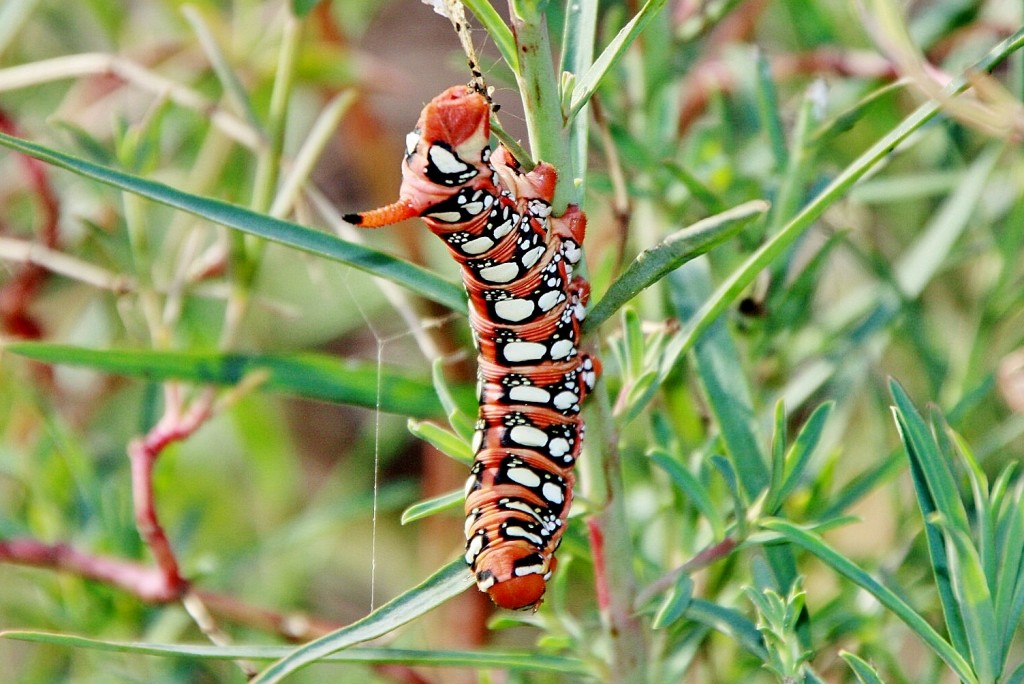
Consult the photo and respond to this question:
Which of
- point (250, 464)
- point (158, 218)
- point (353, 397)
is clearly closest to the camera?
point (353, 397)

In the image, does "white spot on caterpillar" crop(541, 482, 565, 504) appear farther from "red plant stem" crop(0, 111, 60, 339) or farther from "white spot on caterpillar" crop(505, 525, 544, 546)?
"red plant stem" crop(0, 111, 60, 339)

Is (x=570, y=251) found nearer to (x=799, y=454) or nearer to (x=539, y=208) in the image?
(x=539, y=208)

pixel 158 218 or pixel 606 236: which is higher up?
pixel 158 218

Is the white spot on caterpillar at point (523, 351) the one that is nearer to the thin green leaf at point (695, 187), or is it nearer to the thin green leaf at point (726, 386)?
the thin green leaf at point (726, 386)

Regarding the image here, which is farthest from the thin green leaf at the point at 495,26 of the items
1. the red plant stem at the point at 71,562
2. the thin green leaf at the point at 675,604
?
the red plant stem at the point at 71,562

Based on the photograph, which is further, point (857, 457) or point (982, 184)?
point (857, 457)

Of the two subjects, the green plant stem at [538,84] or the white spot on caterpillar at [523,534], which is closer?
the green plant stem at [538,84]

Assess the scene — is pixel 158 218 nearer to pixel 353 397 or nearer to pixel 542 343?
pixel 353 397

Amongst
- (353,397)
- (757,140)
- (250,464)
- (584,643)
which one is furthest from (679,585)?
(250,464)
